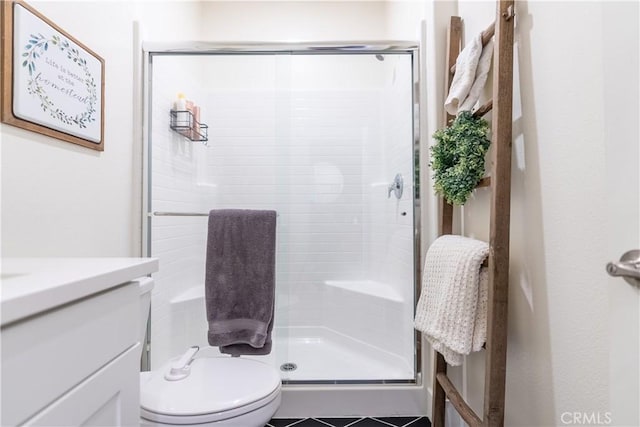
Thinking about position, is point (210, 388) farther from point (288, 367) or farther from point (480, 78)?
point (480, 78)

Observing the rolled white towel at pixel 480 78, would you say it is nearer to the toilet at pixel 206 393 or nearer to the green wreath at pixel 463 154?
the green wreath at pixel 463 154

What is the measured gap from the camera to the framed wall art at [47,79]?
34.5 inches

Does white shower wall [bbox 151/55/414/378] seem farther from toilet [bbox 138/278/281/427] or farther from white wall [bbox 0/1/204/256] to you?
toilet [bbox 138/278/281/427]

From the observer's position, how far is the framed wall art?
876 millimetres

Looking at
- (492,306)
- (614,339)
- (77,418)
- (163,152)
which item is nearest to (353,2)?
(163,152)

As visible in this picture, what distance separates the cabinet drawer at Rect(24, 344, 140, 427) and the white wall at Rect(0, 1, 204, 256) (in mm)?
594

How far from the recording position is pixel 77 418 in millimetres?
487

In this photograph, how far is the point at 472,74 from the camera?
3.45 feet

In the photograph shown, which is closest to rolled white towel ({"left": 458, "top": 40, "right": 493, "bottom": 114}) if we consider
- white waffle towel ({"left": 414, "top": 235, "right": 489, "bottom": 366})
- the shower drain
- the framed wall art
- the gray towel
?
white waffle towel ({"left": 414, "top": 235, "right": 489, "bottom": 366})

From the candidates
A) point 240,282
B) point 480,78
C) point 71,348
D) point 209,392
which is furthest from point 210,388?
point 480,78

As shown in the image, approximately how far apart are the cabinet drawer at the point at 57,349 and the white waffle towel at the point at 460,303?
890mm

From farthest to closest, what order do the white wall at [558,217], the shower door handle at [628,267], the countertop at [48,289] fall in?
1. the white wall at [558,217]
2. the shower door handle at [628,267]
3. the countertop at [48,289]

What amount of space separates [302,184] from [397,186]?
1.99 feet

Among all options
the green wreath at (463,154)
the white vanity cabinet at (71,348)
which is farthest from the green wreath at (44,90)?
the green wreath at (463,154)
